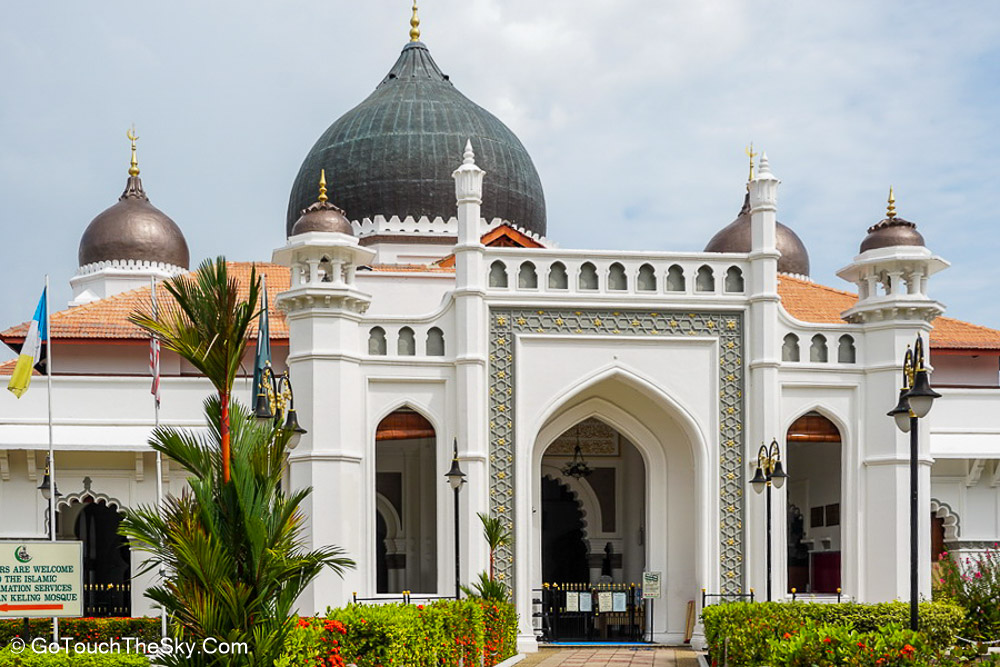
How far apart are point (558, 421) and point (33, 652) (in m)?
14.2

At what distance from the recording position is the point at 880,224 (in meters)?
24.6

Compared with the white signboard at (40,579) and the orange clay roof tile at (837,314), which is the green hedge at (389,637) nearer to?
the white signboard at (40,579)

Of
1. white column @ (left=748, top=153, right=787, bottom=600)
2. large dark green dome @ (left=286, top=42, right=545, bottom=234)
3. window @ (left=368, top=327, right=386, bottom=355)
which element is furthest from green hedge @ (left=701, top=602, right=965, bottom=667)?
large dark green dome @ (left=286, top=42, right=545, bottom=234)

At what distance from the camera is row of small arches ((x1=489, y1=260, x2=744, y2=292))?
2412 centimetres

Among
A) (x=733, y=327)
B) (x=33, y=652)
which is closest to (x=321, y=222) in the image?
(x=733, y=327)

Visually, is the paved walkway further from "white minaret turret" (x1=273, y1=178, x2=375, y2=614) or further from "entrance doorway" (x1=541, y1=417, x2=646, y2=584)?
"entrance doorway" (x1=541, y1=417, x2=646, y2=584)

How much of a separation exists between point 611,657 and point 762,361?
5.86m

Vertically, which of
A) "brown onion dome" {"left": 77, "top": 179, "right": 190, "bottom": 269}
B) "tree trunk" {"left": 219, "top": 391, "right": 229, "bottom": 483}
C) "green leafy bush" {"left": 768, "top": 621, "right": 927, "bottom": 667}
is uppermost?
"brown onion dome" {"left": 77, "top": 179, "right": 190, "bottom": 269}

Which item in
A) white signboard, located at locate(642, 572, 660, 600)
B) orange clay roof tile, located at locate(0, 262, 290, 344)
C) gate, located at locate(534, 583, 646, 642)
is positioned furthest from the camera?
orange clay roof tile, located at locate(0, 262, 290, 344)

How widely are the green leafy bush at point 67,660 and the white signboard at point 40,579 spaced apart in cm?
129

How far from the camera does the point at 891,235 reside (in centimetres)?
2431

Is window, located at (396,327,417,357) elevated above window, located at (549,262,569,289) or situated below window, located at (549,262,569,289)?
below

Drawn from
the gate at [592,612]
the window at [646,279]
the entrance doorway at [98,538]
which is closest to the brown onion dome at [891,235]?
the window at [646,279]

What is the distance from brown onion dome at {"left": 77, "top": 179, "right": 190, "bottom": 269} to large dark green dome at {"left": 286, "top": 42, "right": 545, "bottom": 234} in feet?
12.0
